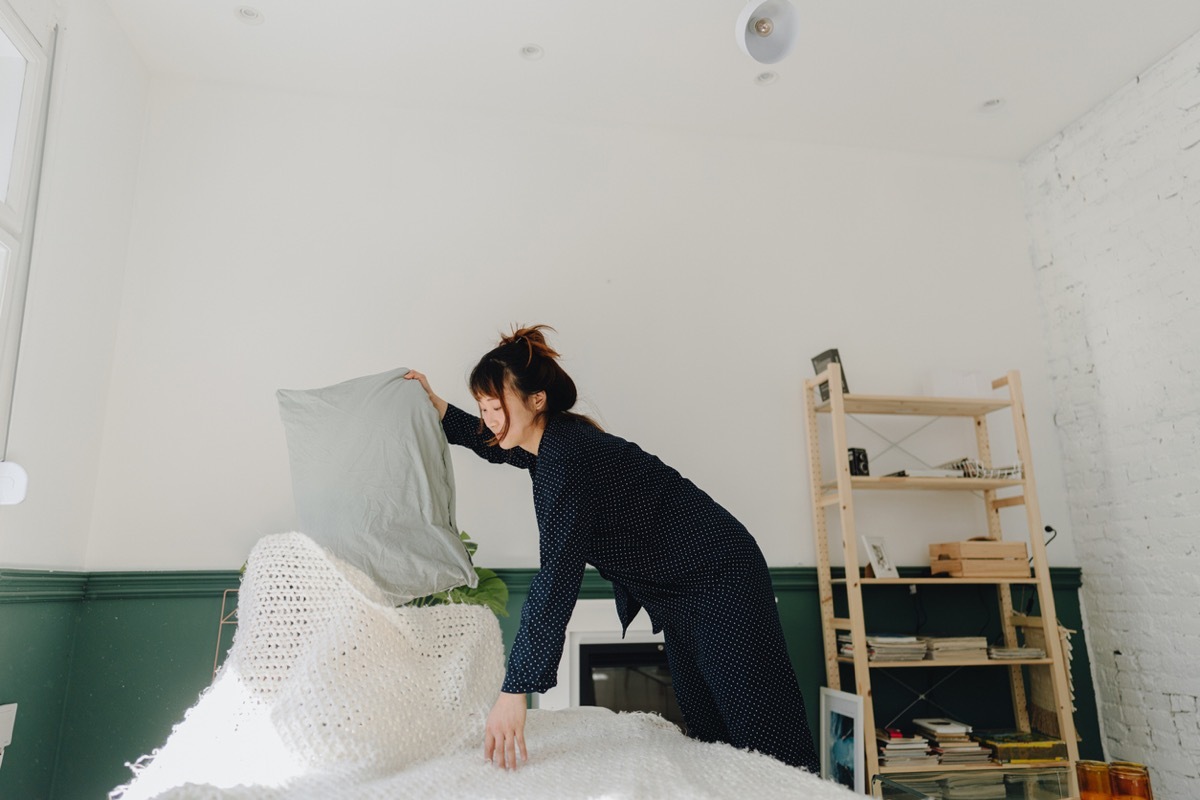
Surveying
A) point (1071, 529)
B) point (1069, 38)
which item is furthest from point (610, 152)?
point (1071, 529)

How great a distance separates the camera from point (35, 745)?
7.84 feet

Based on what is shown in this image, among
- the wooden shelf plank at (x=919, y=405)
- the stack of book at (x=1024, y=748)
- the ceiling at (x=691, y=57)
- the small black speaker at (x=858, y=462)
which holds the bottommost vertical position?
the stack of book at (x=1024, y=748)

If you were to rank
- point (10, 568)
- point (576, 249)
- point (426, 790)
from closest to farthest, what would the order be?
point (426, 790) → point (10, 568) → point (576, 249)

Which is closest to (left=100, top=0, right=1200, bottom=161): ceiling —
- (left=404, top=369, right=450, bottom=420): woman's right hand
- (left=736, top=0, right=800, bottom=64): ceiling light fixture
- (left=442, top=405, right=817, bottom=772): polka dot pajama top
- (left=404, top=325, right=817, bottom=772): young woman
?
(left=736, top=0, right=800, bottom=64): ceiling light fixture

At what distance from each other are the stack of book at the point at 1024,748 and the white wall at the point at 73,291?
10.1 feet

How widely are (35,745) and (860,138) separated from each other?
3707mm

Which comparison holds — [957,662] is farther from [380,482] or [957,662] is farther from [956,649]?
[380,482]

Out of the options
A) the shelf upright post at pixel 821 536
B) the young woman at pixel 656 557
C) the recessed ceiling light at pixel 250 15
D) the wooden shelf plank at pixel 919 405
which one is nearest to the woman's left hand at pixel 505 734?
the young woman at pixel 656 557

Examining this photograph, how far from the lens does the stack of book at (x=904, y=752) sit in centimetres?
273

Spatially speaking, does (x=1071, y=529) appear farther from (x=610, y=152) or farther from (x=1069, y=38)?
(x=610, y=152)

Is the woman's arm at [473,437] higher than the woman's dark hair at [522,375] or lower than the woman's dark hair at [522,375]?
lower

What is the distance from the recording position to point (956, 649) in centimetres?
287

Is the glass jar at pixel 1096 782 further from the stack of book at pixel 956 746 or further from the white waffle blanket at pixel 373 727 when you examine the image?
the stack of book at pixel 956 746

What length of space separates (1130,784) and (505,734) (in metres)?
1.25
